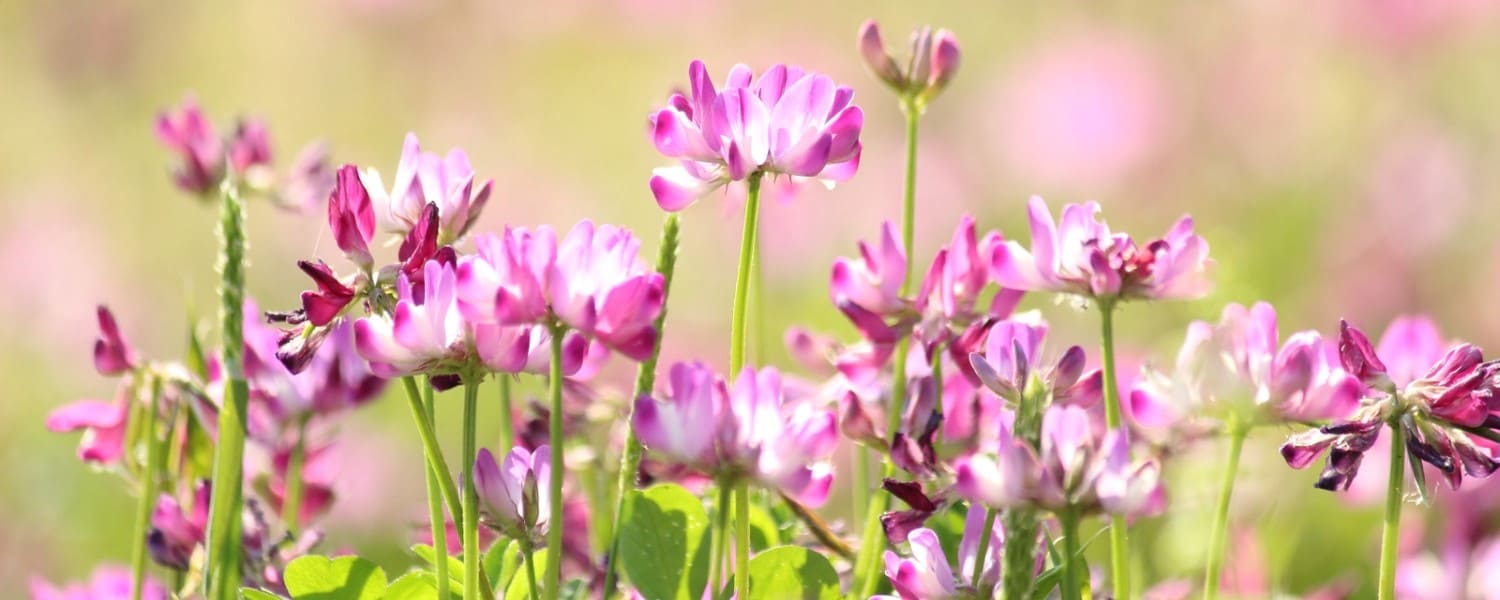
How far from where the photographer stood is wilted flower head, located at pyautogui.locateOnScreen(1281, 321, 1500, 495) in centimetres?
67

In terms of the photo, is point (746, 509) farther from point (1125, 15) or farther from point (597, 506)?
point (1125, 15)

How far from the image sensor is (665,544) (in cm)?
75

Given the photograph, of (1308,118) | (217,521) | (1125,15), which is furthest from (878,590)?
(1125,15)

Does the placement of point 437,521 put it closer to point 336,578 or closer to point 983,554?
point 336,578

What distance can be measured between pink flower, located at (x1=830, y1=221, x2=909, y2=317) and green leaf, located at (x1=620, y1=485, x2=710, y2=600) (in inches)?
→ 5.5

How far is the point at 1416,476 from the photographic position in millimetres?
669

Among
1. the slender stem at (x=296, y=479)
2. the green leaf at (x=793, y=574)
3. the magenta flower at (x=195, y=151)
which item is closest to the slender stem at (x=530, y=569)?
the green leaf at (x=793, y=574)

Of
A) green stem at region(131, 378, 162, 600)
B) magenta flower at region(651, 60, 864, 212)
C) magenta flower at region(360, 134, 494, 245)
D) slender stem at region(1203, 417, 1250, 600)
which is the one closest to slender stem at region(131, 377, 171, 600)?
green stem at region(131, 378, 162, 600)

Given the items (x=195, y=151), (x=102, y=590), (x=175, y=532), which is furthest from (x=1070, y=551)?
(x=195, y=151)

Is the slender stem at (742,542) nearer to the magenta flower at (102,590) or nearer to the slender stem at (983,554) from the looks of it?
the slender stem at (983,554)

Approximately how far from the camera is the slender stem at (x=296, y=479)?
98 centimetres

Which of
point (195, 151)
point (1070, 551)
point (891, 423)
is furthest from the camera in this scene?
point (195, 151)

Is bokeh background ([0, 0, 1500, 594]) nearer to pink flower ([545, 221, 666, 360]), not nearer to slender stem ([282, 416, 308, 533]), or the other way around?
slender stem ([282, 416, 308, 533])

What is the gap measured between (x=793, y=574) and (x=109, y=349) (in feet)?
1.33
